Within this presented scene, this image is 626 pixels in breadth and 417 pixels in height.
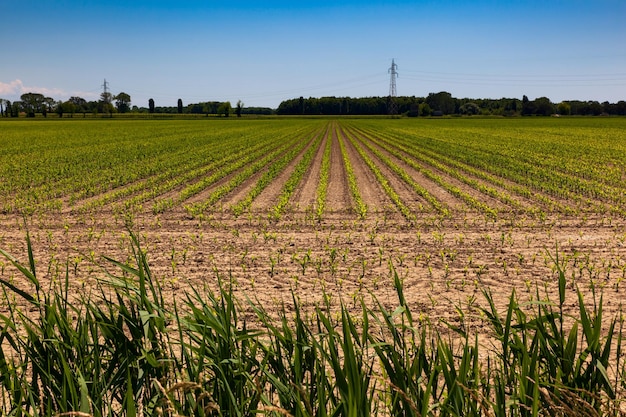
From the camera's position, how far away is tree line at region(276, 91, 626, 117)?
15012cm

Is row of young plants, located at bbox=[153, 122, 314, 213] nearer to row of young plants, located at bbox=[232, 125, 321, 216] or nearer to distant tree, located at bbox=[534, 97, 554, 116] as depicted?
row of young plants, located at bbox=[232, 125, 321, 216]

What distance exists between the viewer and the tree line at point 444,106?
150125 mm

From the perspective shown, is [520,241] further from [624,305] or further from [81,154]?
[81,154]

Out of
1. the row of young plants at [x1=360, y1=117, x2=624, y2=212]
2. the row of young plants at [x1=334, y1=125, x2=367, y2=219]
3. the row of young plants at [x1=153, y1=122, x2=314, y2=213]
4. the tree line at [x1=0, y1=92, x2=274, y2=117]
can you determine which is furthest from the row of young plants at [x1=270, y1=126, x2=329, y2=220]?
the tree line at [x1=0, y1=92, x2=274, y2=117]

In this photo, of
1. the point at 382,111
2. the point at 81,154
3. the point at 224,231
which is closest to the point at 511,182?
the point at 224,231

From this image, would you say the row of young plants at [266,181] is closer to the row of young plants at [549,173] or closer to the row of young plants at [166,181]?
the row of young plants at [166,181]

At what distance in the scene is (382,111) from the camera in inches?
7357

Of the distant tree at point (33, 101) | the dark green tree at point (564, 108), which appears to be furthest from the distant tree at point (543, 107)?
the distant tree at point (33, 101)

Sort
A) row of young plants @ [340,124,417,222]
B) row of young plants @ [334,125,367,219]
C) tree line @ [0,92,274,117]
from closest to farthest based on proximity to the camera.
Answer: row of young plants @ [340,124,417,222] → row of young plants @ [334,125,367,219] → tree line @ [0,92,274,117]

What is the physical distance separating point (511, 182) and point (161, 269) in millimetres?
13805

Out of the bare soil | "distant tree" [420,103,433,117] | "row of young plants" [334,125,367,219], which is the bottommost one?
the bare soil

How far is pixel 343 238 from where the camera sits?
34.6 feet

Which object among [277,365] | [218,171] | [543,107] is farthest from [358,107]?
[277,365]

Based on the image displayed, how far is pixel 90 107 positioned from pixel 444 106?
120009mm
